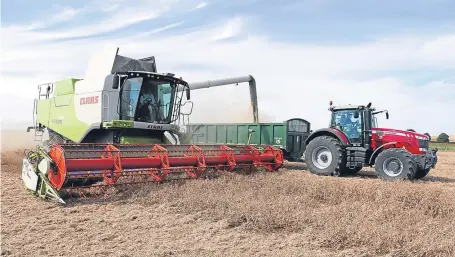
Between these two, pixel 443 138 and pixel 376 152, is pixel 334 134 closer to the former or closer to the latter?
pixel 376 152

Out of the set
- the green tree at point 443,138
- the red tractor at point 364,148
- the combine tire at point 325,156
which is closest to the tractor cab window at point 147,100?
the combine tire at point 325,156

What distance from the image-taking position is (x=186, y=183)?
662 cm

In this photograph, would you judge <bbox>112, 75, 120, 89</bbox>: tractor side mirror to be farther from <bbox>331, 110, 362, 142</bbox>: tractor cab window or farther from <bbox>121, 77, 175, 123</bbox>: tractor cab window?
<bbox>331, 110, 362, 142</bbox>: tractor cab window

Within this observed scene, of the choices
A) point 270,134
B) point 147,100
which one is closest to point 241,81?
point 270,134

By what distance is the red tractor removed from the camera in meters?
9.07

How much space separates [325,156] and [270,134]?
8.58 ft

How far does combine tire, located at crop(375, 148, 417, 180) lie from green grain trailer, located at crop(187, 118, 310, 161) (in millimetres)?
3442

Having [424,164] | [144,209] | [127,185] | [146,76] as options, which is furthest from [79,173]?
[424,164]

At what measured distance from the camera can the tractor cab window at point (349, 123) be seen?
33.2 feet

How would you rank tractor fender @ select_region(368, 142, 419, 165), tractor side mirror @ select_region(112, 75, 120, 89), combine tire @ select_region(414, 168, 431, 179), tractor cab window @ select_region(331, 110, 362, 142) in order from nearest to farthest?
tractor side mirror @ select_region(112, 75, 120, 89) < combine tire @ select_region(414, 168, 431, 179) < tractor fender @ select_region(368, 142, 419, 165) < tractor cab window @ select_region(331, 110, 362, 142)

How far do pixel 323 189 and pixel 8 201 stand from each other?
4.54 meters

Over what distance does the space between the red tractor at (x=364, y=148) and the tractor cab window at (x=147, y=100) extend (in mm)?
A: 3937

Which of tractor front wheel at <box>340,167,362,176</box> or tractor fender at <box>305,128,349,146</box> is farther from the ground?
tractor fender at <box>305,128,349,146</box>

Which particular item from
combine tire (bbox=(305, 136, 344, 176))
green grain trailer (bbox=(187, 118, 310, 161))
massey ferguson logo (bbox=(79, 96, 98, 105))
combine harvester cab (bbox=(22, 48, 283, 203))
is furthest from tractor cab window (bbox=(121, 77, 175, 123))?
combine tire (bbox=(305, 136, 344, 176))
